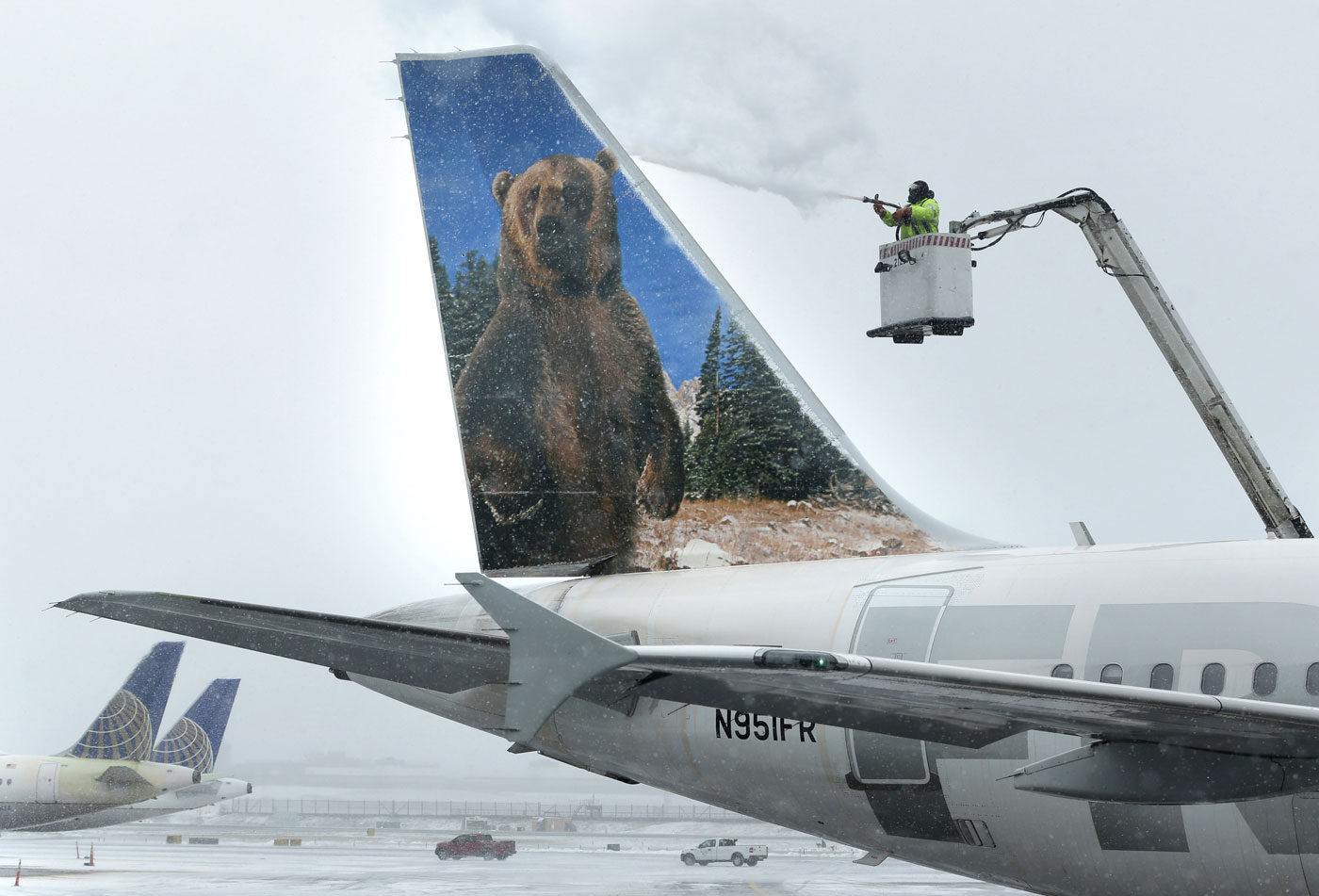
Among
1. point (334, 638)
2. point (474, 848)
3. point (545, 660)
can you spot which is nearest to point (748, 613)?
point (334, 638)

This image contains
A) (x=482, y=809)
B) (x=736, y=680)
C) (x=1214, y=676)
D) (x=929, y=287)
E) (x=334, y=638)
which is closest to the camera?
(x=736, y=680)

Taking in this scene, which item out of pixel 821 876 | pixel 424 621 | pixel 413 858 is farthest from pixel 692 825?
pixel 424 621

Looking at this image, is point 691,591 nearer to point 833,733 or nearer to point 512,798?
point 833,733

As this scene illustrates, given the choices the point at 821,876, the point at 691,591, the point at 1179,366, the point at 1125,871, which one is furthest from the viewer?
the point at 821,876

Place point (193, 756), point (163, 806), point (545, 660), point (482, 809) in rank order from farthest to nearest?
point (482, 809) → point (163, 806) → point (193, 756) → point (545, 660)

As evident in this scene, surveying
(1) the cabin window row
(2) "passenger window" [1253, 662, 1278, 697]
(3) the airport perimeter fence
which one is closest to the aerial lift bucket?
(1) the cabin window row

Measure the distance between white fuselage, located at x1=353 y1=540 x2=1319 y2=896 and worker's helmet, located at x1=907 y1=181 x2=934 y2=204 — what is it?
2588 mm

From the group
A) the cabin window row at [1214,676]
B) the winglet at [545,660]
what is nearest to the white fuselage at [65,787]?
the cabin window row at [1214,676]

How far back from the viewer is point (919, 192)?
8438 mm

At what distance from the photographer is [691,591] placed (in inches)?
318

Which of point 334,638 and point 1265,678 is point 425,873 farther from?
point 1265,678

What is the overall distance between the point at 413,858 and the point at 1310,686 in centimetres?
3752

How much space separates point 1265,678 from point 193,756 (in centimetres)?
3970

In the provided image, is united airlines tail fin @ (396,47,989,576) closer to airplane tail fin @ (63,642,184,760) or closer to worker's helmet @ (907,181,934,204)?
worker's helmet @ (907,181,934,204)
